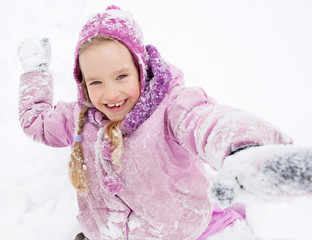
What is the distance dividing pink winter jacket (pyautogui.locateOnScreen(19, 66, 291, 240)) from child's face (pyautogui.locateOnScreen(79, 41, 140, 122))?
0.34ft

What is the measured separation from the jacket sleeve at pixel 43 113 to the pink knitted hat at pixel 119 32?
33 cm

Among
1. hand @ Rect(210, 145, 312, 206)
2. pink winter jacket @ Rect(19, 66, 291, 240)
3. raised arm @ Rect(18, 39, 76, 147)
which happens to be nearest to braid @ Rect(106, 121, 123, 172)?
pink winter jacket @ Rect(19, 66, 291, 240)

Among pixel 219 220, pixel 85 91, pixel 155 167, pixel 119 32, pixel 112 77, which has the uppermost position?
pixel 119 32

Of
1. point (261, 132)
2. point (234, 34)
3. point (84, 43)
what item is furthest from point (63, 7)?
point (261, 132)

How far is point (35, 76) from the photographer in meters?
1.43

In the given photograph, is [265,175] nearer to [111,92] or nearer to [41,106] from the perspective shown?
[111,92]

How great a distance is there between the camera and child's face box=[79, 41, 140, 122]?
0.94 m

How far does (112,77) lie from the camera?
0.96 meters

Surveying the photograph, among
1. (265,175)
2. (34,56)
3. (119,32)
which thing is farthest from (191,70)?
(265,175)

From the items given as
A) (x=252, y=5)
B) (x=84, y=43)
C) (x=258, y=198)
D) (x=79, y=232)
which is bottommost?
(x=79, y=232)

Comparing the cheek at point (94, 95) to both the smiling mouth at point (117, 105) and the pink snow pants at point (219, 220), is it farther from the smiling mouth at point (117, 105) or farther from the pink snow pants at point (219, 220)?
the pink snow pants at point (219, 220)

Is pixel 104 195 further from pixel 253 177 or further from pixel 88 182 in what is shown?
pixel 253 177

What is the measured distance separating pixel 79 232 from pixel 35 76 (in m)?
0.86

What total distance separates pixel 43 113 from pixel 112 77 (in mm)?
554
